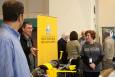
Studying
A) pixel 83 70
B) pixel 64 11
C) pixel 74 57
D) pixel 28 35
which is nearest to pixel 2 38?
pixel 28 35

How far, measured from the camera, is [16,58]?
2301 millimetres

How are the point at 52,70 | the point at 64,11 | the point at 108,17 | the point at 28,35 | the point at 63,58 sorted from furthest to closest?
the point at 108,17, the point at 64,11, the point at 63,58, the point at 52,70, the point at 28,35

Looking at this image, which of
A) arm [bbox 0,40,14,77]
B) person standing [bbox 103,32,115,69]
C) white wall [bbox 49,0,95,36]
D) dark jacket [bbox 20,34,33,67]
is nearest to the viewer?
arm [bbox 0,40,14,77]

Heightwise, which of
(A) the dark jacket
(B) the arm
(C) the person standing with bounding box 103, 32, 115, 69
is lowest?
(C) the person standing with bounding box 103, 32, 115, 69

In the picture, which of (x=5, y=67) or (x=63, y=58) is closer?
(x=5, y=67)

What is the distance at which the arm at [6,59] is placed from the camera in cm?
226

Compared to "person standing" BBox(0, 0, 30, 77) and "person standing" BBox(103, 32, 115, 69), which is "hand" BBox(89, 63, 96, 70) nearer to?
"person standing" BBox(103, 32, 115, 69)

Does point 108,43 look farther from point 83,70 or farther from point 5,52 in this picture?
point 5,52

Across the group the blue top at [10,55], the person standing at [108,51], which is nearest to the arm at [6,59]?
the blue top at [10,55]

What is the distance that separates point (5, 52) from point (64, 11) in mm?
9953

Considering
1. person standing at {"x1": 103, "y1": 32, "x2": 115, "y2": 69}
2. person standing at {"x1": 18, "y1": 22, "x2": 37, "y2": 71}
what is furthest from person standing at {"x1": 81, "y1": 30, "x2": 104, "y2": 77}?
person standing at {"x1": 103, "y1": 32, "x2": 115, "y2": 69}

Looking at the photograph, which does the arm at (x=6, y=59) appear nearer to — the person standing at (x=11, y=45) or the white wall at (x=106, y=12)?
the person standing at (x=11, y=45)

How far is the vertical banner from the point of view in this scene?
26.2 feet

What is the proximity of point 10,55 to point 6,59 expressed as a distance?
0.04 meters
